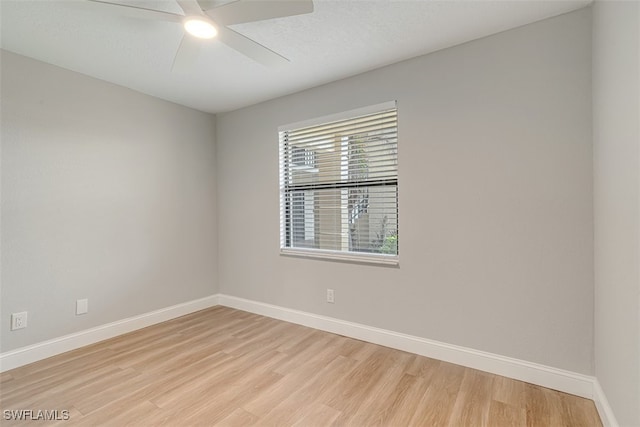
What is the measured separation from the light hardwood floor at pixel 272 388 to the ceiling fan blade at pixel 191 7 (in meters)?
2.20

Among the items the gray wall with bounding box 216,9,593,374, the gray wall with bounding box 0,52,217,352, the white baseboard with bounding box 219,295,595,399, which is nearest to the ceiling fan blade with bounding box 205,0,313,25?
the gray wall with bounding box 216,9,593,374

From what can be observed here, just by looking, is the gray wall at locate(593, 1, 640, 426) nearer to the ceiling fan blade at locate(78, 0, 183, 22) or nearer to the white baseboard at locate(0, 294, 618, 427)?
the white baseboard at locate(0, 294, 618, 427)

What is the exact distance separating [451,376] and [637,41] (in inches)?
81.2

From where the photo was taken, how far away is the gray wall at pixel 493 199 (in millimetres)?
1861

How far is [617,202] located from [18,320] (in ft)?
12.9

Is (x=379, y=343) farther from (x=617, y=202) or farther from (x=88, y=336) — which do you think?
(x=88, y=336)

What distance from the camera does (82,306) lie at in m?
2.63

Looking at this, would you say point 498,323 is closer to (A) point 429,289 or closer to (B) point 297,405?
(A) point 429,289

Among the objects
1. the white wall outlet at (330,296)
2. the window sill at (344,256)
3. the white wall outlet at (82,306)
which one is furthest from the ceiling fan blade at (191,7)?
the white wall outlet at (82,306)

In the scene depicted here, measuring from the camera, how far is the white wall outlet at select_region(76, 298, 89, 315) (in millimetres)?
2605

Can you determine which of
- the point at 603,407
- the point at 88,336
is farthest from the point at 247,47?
the point at 603,407

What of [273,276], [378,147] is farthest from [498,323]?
[273,276]

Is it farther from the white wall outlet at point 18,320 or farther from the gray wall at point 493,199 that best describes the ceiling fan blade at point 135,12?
the white wall outlet at point 18,320

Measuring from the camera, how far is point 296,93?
10.3ft
